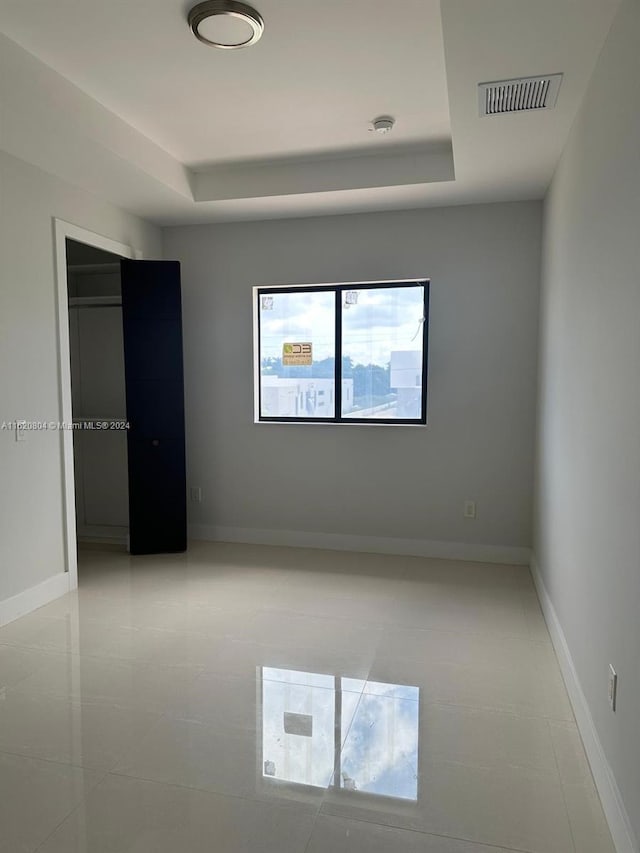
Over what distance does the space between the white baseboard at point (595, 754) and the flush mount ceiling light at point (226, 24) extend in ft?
10.1

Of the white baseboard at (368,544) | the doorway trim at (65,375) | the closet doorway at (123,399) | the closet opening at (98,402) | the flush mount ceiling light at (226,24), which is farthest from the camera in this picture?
the closet opening at (98,402)

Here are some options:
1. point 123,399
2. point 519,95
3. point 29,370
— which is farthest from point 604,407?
point 123,399

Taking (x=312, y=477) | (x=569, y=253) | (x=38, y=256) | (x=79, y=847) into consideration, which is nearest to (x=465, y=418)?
(x=312, y=477)

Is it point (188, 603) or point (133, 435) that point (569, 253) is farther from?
point (133, 435)

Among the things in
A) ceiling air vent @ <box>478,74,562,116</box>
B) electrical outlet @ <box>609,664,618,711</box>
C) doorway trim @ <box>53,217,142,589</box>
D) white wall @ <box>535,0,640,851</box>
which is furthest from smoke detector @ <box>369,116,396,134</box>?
electrical outlet @ <box>609,664,618,711</box>

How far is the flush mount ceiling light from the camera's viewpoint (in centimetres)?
235

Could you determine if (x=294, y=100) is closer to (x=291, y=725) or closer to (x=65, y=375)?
(x=65, y=375)

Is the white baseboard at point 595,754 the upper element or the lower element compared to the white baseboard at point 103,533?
upper

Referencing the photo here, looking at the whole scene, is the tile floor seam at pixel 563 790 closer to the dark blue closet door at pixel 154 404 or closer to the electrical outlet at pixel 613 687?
the electrical outlet at pixel 613 687

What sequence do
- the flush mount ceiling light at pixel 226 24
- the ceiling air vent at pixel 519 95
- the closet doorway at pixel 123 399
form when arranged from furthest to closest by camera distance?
the closet doorway at pixel 123 399
the ceiling air vent at pixel 519 95
the flush mount ceiling light at pixel 226 24

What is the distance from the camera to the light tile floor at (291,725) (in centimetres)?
186

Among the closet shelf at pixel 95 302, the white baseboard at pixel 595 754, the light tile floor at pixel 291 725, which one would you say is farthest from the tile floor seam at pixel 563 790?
the closet shelf at pixel 95 302

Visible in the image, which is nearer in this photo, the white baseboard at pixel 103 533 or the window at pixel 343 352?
the window at pixel 343 352

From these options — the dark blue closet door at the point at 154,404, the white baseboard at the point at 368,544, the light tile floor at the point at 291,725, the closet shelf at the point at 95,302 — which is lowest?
the light tile floor at the point at 291,725
